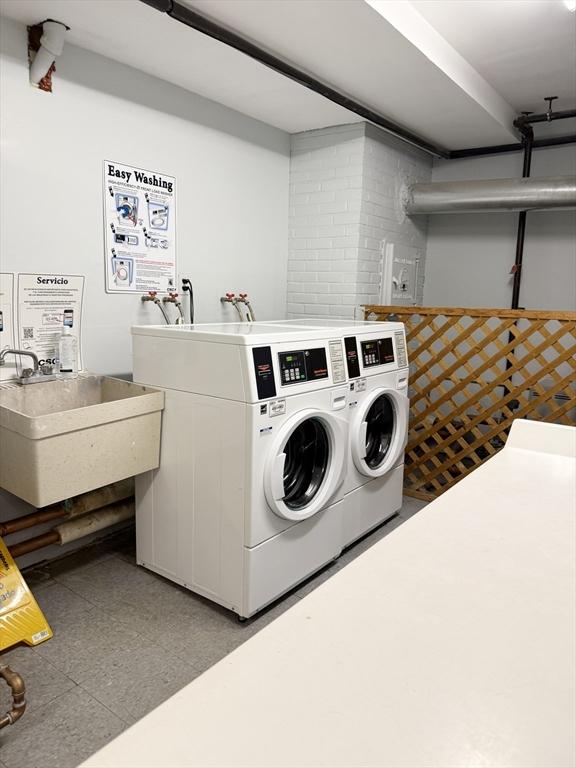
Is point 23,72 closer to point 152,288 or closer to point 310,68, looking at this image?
point 152,288

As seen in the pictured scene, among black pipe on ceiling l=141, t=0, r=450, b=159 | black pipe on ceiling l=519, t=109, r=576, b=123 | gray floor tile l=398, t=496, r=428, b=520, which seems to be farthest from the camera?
black pipe on ceiling l=519, t=109, r=576, b=123

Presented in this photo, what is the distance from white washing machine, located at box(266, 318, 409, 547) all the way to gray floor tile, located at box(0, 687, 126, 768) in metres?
1.39

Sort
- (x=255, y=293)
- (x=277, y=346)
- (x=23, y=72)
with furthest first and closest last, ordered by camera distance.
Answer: (x=255, y=293), (x=23, y=72), (x=277, y=346)

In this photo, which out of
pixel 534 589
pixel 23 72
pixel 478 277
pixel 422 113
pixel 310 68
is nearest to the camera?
pixel 534 589

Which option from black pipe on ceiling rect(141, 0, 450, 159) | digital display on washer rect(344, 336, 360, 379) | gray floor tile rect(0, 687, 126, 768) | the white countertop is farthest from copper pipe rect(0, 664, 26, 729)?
black pipe on ceiling rect(141, 0, 450, 159)

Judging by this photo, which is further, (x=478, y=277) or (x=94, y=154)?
(x=478, y=277)

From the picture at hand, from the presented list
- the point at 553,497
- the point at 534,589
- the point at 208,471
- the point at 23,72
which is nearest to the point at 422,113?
the point at 23,72

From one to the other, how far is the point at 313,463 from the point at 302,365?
50cm

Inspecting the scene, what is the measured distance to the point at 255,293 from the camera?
3.64m

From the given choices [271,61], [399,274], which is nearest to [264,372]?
[271,61]

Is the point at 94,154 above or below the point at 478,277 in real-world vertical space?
above

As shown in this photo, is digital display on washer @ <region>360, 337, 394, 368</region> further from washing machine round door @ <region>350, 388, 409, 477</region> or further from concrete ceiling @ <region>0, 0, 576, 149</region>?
concrete ceiling @ <region>0, 0, 576, 149</region>

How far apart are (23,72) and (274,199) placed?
1784mm

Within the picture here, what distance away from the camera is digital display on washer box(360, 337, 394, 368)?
269 cm
